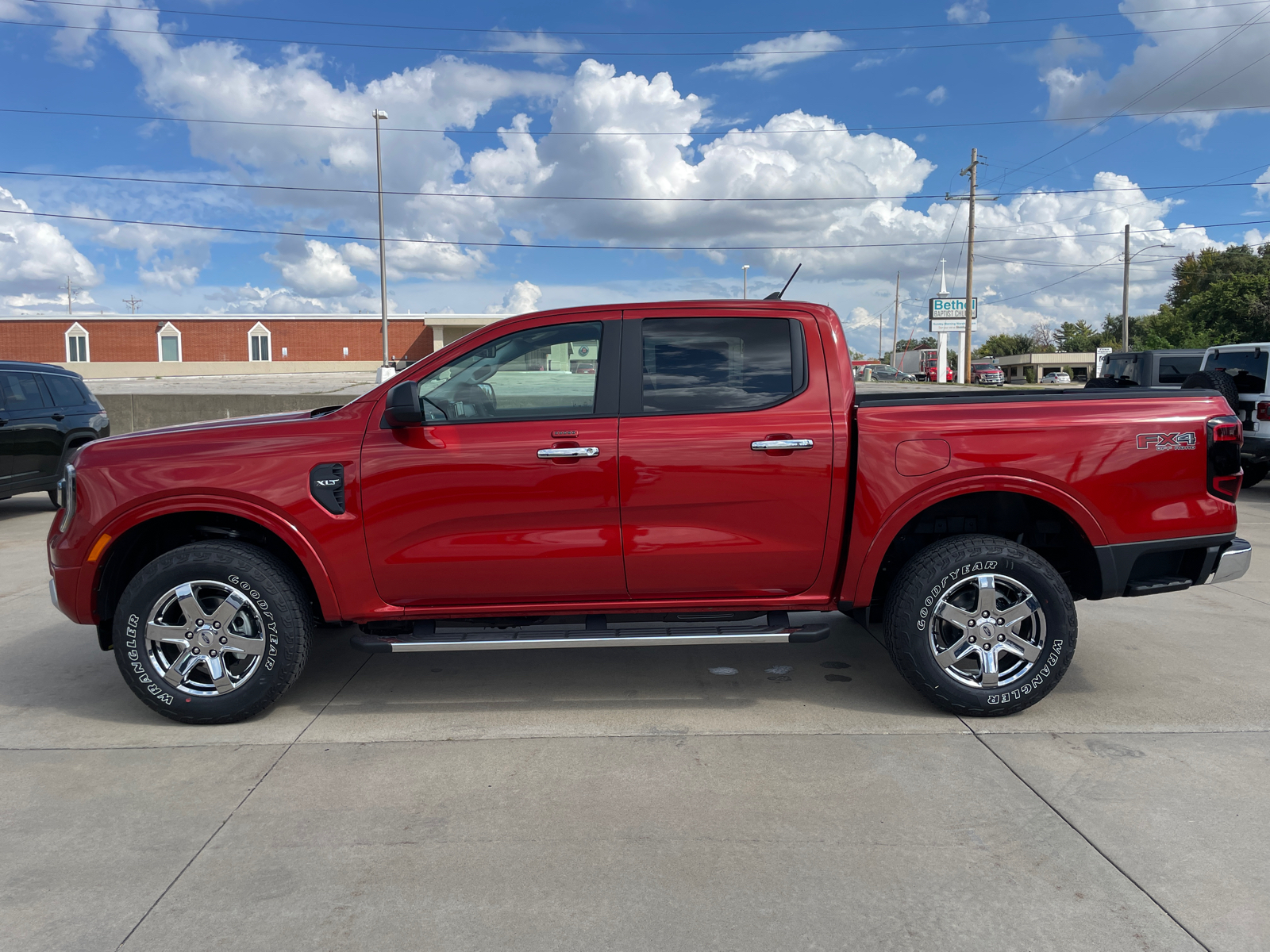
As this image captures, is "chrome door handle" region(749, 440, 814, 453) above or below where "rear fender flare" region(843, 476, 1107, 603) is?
above

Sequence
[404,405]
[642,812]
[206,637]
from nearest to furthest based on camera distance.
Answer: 1. [642,812]
2. [404,405]
3. [206,637]

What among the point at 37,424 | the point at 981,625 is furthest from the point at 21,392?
the point at 981,625

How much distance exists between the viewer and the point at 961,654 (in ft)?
14.0

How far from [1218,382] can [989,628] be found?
896 centimetres

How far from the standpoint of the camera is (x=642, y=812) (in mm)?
3430

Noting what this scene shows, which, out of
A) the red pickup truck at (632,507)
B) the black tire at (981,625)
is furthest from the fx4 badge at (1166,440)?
the black tire at (981,625)

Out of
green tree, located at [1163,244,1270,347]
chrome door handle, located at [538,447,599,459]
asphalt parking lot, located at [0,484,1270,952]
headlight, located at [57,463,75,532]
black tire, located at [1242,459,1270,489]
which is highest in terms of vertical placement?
green tree, located at [1163,244,1270,347]

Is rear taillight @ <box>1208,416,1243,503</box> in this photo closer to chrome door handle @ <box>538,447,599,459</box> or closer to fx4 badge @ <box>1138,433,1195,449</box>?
fx4 badge @ <box>1138,433,1195,449</box>

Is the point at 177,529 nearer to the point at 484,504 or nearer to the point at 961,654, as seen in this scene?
the point at 484,504

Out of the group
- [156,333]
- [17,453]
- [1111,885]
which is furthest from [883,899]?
[156,333]

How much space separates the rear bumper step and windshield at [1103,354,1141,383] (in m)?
13.9

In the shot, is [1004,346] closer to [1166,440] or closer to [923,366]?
[923,366]

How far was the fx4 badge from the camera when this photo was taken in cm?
425

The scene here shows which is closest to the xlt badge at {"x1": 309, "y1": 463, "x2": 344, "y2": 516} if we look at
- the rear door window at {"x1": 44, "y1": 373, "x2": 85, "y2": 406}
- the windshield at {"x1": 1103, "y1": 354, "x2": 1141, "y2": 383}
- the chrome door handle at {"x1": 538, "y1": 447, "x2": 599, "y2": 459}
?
the chrome door handle at {"x1": 538, "y1": 447, "x2": 599, "y2": 459}
